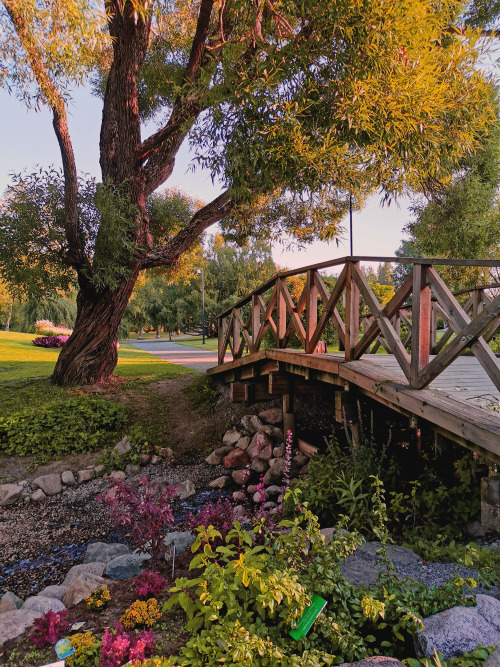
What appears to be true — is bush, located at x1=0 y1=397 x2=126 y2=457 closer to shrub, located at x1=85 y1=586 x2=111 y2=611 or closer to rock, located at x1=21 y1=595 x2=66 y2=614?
rock, located at x1=21 y1=595 x2=66 y2=614

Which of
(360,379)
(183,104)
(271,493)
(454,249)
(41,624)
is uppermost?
(183,104)

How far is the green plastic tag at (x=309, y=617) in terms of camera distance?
2.52 m

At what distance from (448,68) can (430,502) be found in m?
5.96

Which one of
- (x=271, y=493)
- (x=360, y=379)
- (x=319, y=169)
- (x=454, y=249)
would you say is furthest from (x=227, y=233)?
(x=360, y=379)

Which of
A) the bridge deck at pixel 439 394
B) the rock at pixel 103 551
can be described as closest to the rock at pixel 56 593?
the rock at pixel 103 551

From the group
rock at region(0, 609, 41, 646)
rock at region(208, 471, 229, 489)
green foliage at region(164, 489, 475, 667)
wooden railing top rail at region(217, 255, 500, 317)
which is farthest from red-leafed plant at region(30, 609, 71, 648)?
rock at region(208, 471, 229, 489)

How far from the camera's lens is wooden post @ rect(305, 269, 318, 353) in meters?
5.86

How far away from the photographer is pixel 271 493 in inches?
257

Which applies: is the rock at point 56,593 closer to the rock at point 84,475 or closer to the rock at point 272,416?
the rock at point 84,475

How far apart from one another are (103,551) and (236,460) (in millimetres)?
2973

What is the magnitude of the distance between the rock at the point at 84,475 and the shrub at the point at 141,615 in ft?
16.6

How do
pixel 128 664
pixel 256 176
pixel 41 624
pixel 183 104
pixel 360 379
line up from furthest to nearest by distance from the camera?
1. pixel 183 104
2. pixel 256 176
3. pixel 360 379
4. pixel 41 624
5. pixel 128 664

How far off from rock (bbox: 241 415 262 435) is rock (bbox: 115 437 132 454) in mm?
2163

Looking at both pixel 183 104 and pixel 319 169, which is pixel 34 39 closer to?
pixel 183 104
